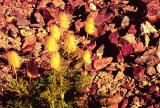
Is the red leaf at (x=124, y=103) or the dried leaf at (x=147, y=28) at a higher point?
the dried leaf at (x=147, y=28)

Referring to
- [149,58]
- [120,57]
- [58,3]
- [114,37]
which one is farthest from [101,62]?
[58,3]

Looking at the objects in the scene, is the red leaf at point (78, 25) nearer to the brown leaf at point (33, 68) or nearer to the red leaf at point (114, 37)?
the red leaf at point (114, 37)

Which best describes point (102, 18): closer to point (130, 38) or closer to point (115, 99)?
point (130, 38)

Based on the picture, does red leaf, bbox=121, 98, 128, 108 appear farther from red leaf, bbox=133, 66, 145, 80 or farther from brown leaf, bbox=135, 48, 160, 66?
brown leaf, bbox=135, 48, 160, 66

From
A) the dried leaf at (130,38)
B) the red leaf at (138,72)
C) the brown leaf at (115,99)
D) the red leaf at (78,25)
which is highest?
the red leaf at (78,25)

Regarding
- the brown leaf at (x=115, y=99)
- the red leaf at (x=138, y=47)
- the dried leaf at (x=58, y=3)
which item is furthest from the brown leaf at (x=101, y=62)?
the dried leaf at (x=58, y=3)

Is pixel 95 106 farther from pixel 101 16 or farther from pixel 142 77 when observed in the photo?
pixel 101 16

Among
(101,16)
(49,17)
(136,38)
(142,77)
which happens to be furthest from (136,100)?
(49,17)

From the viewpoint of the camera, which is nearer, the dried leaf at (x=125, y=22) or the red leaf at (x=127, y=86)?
the red leaf at (x=127, y=86)
